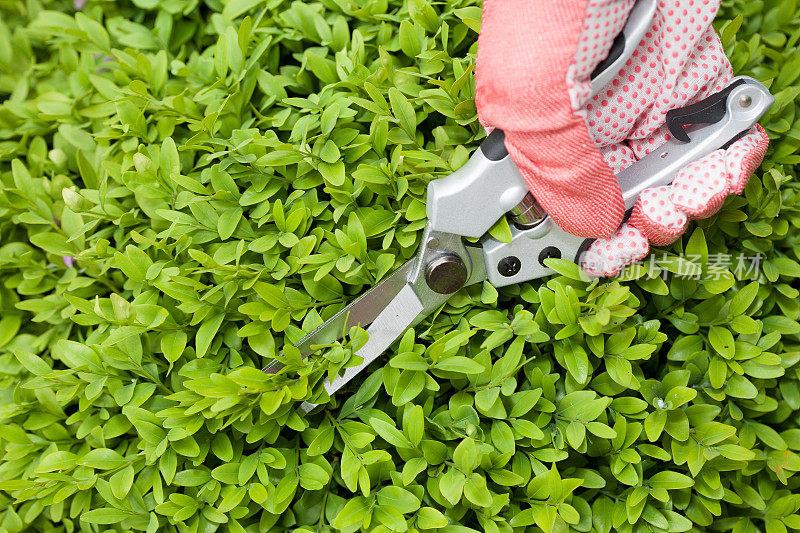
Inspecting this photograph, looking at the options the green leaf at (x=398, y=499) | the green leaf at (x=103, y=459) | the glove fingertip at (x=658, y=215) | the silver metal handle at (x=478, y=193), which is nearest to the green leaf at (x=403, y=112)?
the silver metal handle at (x=478, y=193)

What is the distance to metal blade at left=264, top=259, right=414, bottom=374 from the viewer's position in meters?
0.88

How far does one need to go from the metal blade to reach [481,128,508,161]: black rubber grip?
0.60 feet

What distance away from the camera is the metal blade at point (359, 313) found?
883mm

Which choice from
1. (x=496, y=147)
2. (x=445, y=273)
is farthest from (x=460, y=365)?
(x=496, y=147)

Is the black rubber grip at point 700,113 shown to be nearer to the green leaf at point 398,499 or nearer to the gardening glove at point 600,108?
the gardening glove at point 600,108

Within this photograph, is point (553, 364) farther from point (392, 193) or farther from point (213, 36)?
point (213, 36)

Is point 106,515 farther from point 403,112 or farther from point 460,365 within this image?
point 403,112

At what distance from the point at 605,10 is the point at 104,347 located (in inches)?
28.9

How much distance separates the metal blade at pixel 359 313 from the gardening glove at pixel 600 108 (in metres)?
0.22

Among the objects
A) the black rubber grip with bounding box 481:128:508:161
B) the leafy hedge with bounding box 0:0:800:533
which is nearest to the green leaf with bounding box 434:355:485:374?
the leafy hedge with bounding box 0:0:800:533

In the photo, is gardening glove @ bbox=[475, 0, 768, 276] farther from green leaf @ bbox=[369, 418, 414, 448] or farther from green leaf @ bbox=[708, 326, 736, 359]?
green leaf @ bbox=[369, 418, 414, 448]

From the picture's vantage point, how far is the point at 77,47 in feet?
3.87

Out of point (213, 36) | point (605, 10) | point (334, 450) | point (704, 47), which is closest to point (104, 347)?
point (334, 450)

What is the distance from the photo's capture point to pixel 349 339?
2.95 feet
